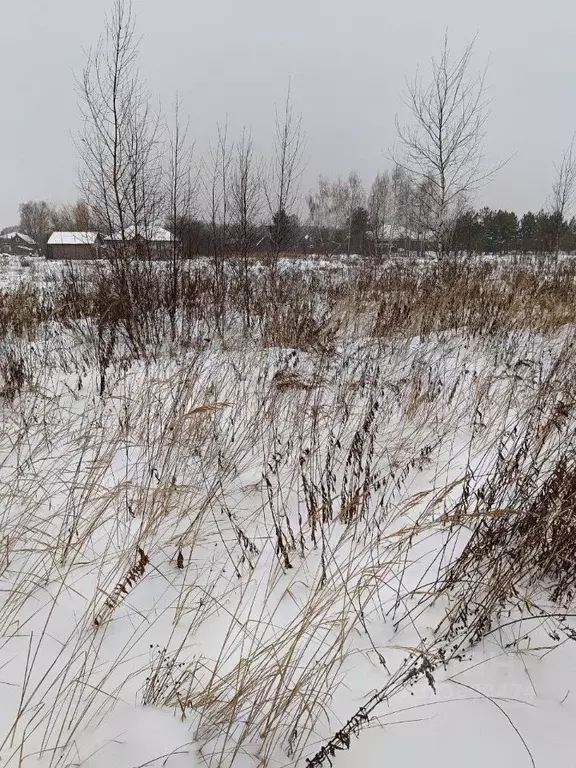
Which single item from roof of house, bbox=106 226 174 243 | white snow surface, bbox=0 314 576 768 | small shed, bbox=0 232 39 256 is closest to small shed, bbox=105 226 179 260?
roof of house, bbox=106 226 174 243

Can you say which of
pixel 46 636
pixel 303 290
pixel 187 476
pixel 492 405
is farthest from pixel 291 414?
pixel 303 290

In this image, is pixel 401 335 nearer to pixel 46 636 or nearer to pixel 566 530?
pixel 566 530

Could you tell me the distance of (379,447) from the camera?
2521 millimetres

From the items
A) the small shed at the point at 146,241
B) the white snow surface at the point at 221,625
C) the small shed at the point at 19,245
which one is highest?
the small shed at the point at 19,245

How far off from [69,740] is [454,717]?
103cm

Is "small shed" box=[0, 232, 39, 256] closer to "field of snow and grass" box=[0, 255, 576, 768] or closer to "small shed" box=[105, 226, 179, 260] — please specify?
"small shed" box=[105, 226, 179, 260]

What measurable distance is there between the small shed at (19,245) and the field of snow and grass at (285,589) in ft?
142

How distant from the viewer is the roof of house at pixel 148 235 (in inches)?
205

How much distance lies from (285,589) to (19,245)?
56.8 m

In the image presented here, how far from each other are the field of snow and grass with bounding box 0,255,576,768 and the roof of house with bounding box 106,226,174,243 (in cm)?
290

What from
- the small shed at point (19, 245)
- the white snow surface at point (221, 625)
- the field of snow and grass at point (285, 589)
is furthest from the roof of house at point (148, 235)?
the small shed at point (19, 245)

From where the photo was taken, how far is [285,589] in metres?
1.51

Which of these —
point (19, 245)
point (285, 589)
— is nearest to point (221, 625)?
point (285, 589)

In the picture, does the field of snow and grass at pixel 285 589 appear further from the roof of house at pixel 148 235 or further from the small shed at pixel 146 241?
the roof of house at pixel 148 235
